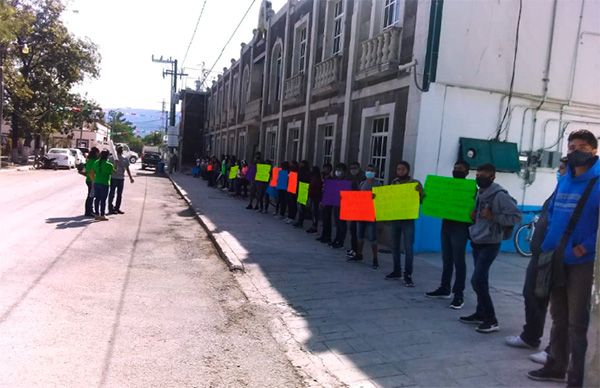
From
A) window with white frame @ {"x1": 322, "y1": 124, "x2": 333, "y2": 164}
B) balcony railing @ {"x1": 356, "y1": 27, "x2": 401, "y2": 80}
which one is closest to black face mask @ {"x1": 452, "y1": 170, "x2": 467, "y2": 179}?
balcony railing @ {"x1": 356, "y1": 27, "x2": 401, "y2": 80}

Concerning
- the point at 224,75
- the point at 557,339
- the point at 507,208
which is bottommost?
the point at 557,339

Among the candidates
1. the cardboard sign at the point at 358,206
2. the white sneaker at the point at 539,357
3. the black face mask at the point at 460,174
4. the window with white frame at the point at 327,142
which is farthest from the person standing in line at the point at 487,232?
the window with white frame at the point at 327,142

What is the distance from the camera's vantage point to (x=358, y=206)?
8.74 meters

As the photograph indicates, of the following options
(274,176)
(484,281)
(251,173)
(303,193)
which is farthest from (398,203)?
(251,173)

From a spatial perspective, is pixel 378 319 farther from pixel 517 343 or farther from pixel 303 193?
pixel 303 193

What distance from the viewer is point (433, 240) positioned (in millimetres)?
10367

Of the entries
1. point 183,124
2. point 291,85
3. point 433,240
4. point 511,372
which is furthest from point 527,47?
point 183,124

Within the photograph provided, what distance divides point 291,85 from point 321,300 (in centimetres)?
1345

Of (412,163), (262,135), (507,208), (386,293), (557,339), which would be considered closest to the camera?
(557,339)

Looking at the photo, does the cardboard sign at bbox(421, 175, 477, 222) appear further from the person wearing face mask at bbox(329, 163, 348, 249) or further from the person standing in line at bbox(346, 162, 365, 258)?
the person wearing face mask at bbox(329, 163, 348, 249)

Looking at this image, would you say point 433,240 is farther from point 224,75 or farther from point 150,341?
point 224,75

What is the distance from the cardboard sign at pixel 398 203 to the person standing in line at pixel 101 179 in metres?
7.39

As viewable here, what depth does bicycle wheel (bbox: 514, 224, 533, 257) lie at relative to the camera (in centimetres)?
1074

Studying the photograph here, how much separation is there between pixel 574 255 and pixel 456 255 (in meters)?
2.34
